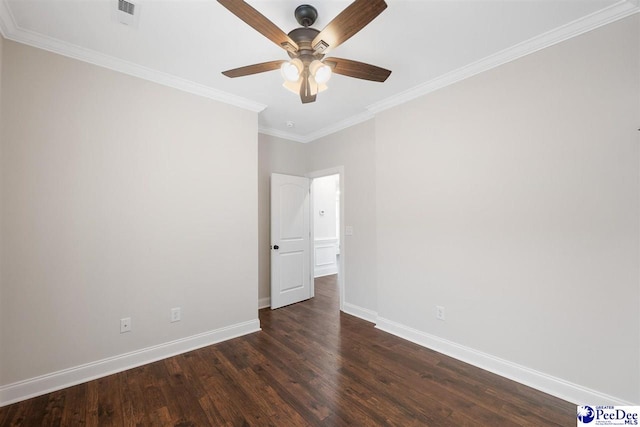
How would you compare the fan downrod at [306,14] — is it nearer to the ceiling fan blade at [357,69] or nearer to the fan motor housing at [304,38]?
the fan motor housing at [304,38]

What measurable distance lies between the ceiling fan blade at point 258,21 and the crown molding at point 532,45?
1.72 metres

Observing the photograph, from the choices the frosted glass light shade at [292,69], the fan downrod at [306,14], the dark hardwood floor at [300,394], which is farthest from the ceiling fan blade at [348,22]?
the dark hardwood floor at [300,394]

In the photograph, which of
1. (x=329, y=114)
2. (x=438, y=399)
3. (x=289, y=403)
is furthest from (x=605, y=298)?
(x=329, y=114)

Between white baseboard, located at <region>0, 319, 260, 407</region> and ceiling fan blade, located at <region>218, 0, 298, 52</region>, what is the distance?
2845 millimetres

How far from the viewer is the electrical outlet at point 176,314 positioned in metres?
2.67

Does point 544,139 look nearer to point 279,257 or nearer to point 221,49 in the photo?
point 221,49

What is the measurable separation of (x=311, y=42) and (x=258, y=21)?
1.28 ft

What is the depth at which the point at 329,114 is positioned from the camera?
3615 mm

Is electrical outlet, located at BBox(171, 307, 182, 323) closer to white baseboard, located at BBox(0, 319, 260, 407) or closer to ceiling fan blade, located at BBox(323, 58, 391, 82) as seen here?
white baseboard, located at BBox(0, 319, 260, 407)

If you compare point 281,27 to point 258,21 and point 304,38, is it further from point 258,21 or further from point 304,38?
point 258,21

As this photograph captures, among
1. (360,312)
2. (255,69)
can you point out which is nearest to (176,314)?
(360,312)

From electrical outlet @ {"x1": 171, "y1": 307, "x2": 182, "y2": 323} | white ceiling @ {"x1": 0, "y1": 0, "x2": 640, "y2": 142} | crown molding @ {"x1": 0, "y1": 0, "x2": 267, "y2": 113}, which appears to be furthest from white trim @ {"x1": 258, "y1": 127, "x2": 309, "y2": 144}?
electrical outlet @ {"x1": 171, "y1": 307, "x2": 182, "y2": 323}

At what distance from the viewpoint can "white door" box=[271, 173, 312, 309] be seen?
398 cm

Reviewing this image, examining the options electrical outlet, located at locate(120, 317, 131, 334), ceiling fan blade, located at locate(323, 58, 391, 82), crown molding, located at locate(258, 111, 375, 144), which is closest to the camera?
ceiling fan blade, located at locate(323, 58, 391, 82)
